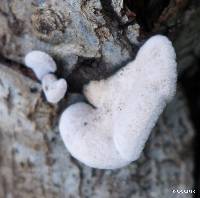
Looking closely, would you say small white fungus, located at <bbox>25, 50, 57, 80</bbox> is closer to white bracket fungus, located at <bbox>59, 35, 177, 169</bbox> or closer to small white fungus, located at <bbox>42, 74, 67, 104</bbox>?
small white fungus, located at <bbox>42, 74, 67, 104</bbox>

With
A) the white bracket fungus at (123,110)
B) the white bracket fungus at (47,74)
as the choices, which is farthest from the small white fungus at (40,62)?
the white bracket fungus at (123,110)

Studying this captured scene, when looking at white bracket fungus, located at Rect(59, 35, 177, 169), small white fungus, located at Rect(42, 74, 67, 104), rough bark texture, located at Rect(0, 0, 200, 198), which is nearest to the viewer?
white bracket fungus, located at Rect(59, 35, 177, 169)

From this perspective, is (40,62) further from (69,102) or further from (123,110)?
(123,110)

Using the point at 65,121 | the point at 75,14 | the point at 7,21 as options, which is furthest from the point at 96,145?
the point at 7,21

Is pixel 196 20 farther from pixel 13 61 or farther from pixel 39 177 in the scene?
pixel 39 177

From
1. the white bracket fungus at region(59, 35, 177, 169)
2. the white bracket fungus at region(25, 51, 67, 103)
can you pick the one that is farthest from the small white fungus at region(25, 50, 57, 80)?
the white bracket fungus at region(59, 35, 177, 169)
